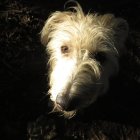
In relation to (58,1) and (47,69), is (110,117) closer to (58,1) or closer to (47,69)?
(47,69)

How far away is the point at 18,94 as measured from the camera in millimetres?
5340

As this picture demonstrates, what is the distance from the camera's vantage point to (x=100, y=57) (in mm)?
4727

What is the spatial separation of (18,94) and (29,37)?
1.01 m

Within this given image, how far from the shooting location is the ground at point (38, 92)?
5.15 m

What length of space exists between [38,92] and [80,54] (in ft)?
4.20

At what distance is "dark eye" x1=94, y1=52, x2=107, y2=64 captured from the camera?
183 inches

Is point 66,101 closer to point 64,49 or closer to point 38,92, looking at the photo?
point 64,49

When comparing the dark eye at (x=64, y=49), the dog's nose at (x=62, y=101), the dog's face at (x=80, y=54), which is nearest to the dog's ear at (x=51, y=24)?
the dog's face at (x=80, y=54)

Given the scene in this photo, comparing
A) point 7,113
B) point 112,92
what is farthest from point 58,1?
point 7,113

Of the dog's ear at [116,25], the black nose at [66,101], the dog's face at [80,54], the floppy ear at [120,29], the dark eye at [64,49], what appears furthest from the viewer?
the floppy ear at [120,29]

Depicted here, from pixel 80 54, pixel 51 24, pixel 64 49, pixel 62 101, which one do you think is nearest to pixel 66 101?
pixel 62 101

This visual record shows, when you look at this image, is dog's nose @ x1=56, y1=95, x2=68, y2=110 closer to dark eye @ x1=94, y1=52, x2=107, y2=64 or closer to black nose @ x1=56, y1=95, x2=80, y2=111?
black nose @ x1=56, y1=95, x2=80, y2=111

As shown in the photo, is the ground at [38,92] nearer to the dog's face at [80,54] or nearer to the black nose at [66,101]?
the dog's face at [80,54]

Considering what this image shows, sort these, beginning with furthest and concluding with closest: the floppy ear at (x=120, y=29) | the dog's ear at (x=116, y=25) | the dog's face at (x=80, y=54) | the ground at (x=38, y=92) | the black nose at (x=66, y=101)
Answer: the ground at (x=38, y=92)
the floppy ear at (x=120, y=29)
the dog's ear at (x=116, y=25)
the dog's face at (x=80, y=54)
the black nose at (x=66, y=101)
